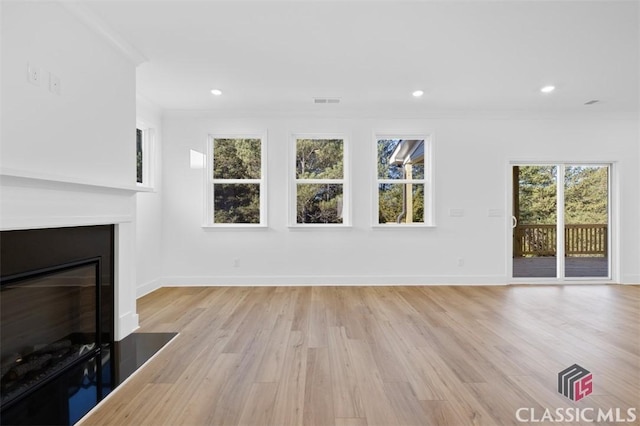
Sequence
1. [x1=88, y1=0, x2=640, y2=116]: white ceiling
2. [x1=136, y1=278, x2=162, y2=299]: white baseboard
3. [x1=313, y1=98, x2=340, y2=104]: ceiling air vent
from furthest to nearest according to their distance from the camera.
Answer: [x1=313, y1=98, x2=340, y2=104]: ceiling air vent → [x1=136, y1=278, x2=162, y2=299]: white baseboard → [x1=88, y1=0, x2=640, y2=116]: white ceiling

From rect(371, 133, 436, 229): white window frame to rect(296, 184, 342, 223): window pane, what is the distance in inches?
22.3

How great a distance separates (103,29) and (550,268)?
6406 millimetres

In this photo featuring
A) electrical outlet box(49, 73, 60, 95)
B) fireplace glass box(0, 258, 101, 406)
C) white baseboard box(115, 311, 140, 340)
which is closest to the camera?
fireplace glass box(0, 258, 101, 406)

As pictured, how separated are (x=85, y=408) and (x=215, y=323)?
1362 mm

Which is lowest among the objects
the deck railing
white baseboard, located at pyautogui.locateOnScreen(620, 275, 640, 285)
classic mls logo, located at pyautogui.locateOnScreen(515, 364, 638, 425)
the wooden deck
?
classic mls logo, located at pyautogui.locateOnScreen(515, 364, 638, 425)

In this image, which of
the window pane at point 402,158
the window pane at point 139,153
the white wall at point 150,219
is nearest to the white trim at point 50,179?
the white wall at point 150,219

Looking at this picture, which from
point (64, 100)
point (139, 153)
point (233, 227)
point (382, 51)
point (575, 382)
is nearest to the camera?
point (575, 382)

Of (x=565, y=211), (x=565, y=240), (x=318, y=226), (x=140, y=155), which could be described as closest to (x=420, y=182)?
(x=318, y=226)

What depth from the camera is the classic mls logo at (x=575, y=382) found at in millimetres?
1850

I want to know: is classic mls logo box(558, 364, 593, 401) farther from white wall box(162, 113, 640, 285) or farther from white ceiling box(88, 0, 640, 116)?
white ceiling box(88, 0, 640, 116)

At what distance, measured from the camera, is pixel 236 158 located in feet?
15.4

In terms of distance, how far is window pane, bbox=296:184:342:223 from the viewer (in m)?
4.73

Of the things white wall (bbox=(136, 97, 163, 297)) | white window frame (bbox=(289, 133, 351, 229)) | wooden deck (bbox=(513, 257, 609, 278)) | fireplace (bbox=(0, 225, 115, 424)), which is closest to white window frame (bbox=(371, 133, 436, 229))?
white window frame (bbox=(289, 133, 351, 229))

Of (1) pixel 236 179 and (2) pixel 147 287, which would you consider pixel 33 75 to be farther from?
(2) pixel 147 287
